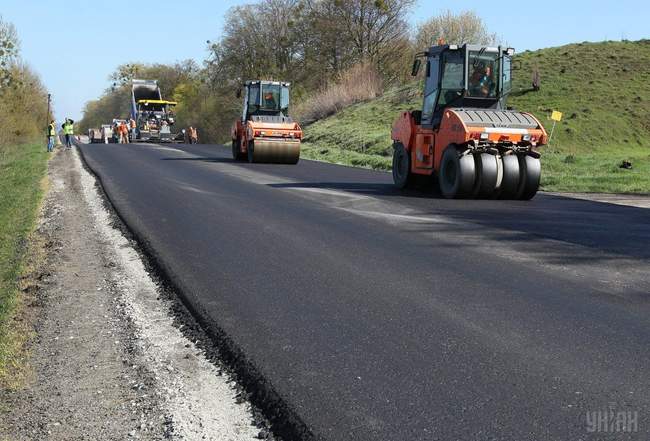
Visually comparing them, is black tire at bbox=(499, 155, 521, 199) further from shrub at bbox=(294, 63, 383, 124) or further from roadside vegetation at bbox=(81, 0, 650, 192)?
shrub at bbox=(294, 63, 383, 124)

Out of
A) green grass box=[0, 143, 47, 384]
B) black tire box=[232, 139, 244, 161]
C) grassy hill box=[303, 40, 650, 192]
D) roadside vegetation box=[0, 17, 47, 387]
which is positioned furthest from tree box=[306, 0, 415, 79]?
green grass box=[0, 143, 47, 384]

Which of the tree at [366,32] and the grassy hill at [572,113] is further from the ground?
the tree at [366,32]

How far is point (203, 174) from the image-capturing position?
69.5ft

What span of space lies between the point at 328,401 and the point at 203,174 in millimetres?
17115

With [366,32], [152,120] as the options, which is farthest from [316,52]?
[152,120]

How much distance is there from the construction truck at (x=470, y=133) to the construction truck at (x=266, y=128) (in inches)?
371

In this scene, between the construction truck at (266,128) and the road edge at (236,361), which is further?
the construction truck at (266,128)

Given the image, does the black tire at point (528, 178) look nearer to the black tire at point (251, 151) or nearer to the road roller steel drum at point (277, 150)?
the road roller steel drum at point (277, 150)

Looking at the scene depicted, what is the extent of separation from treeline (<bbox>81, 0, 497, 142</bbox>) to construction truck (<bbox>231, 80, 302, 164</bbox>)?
23889mm

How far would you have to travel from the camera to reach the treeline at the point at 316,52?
55.2m

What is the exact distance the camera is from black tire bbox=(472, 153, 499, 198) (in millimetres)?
15328

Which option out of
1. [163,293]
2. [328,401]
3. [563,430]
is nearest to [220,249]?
[163,293]

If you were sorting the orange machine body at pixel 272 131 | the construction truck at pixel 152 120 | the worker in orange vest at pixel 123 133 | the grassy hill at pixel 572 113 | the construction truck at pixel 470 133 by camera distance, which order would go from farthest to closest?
the construction truck at pixel 152 120 → the worker in orange vest at pixel 123 133 → the grassy hill at pixel 572 113 → the orange machine body at pixel 272 131 → the construction truck at pixel 470 133

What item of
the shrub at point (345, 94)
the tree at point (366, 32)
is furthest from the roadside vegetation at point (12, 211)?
the tree at point (366, 32)
